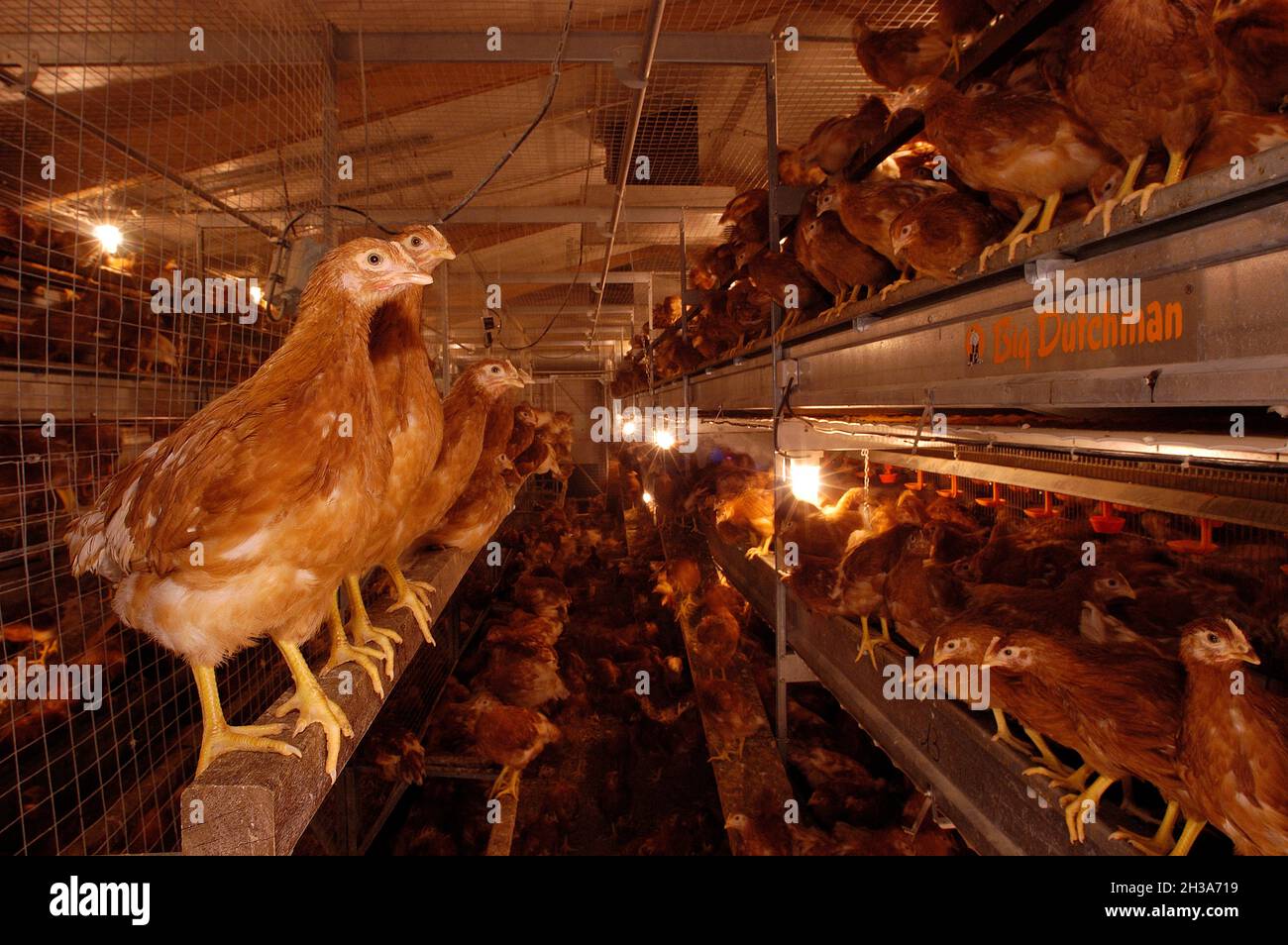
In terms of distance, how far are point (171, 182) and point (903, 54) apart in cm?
316

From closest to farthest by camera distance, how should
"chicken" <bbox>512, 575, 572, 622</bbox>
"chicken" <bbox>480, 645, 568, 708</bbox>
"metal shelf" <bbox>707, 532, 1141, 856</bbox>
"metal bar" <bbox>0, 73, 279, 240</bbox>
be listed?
"metal shelf" <bbox>707, 532, 1141, 856</bbox>, "metal bar" <bbox>0, 73, 279, 240</bbox>, "chicken" <bbox>480, 645, 568, 708</bbox>, "chicken" <bbox>512, 575, 572, 622</bbox>

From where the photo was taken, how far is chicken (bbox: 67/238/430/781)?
1175 millimetres

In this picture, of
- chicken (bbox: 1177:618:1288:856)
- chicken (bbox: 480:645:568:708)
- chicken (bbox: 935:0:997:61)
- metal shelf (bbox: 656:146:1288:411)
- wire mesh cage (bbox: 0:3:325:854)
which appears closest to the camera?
metal shelf (bbox: 656:146:1288:411)

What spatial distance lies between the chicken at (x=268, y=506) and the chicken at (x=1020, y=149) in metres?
1.32

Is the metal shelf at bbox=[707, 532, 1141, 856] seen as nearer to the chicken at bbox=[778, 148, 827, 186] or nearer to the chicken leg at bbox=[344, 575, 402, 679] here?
the chicken leg at bbox=[344, 575, 402, 679]

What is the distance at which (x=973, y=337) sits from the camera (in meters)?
1.42

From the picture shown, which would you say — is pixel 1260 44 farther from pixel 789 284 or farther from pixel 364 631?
pixel 364 631

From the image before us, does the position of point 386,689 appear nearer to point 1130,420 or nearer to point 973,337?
point 973,337

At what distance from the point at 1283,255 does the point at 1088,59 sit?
0.65m

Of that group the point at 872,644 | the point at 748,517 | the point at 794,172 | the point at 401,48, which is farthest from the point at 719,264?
the point at 872,644

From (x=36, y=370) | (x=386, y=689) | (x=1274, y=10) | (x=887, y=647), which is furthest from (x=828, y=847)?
(x=36, y=370)

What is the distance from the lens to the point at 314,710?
1385 mm

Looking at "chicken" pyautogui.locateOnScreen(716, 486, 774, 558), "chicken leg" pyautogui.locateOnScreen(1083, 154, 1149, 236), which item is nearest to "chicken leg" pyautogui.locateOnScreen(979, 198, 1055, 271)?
"chicken leg" pyautogui.locateOnScreen(1083, 154, 1149, 236)

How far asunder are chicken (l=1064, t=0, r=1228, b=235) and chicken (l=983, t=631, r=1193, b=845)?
3.57ft
